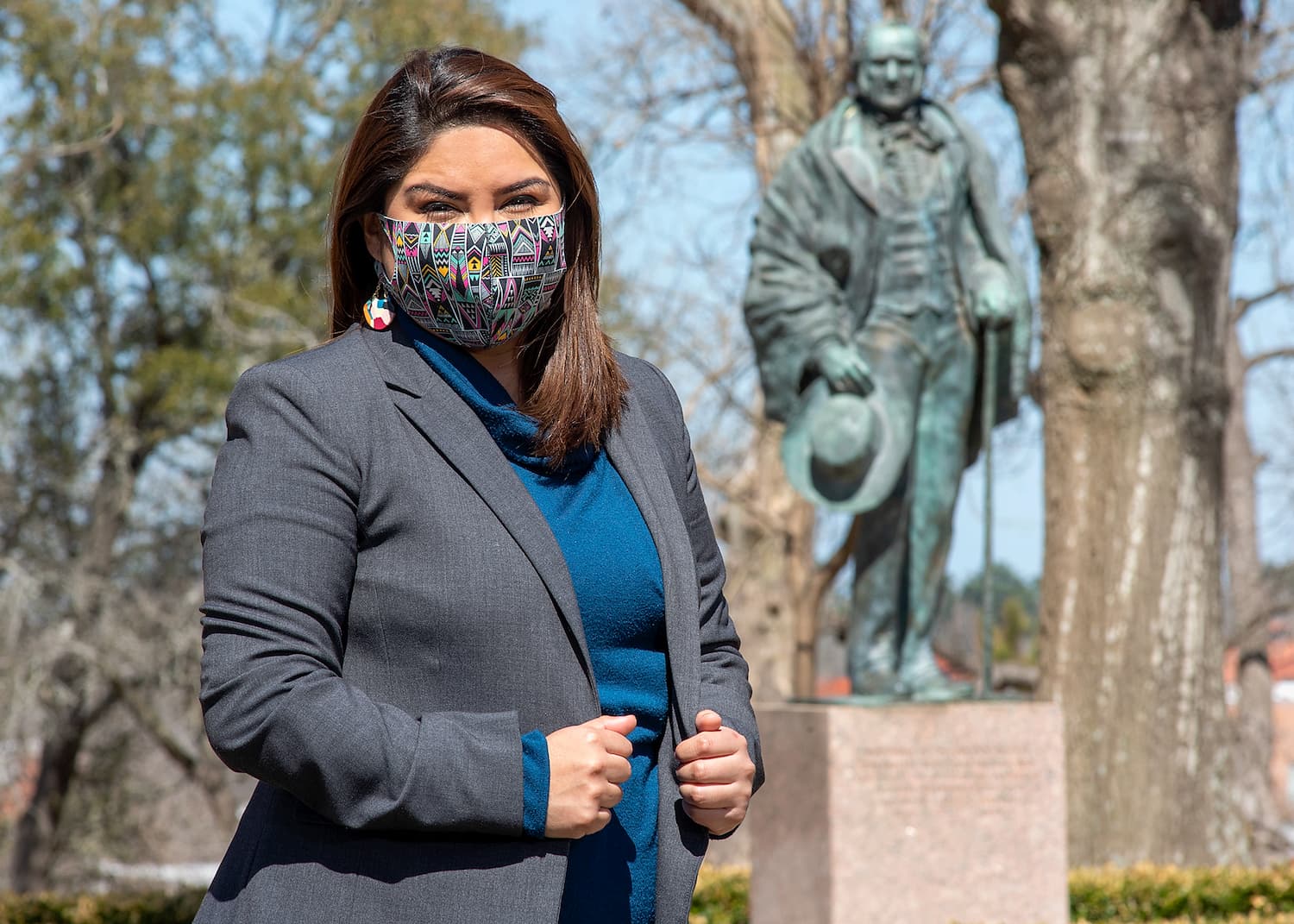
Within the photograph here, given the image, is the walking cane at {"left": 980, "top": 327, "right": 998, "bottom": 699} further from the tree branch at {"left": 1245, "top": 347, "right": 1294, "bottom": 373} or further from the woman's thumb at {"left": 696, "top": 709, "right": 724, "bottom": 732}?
the tree branch at {"left": 1245, "top": 347, "right": 1294, "bottom": 373}

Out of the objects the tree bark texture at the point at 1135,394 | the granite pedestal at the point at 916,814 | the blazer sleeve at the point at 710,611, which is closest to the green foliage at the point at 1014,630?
the tree bark texture at the point at 1135,394

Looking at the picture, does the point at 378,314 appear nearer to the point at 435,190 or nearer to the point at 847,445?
the point at 435,190

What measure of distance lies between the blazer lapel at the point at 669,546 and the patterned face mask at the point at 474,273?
0.19m

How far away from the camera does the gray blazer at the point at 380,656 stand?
147 cm

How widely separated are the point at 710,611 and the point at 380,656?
0.44m

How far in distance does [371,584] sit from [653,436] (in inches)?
18.4

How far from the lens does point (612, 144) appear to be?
14875mm

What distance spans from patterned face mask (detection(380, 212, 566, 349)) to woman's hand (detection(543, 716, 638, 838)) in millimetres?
483

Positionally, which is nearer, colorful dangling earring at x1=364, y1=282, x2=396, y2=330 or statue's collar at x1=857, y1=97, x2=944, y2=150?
colorful dangling earring at x1=364, y1=282, x2=396, y2=330

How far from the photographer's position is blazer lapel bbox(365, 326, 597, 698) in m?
1.59

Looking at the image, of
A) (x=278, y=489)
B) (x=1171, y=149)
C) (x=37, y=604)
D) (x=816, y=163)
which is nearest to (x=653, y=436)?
(x=278, y=489)

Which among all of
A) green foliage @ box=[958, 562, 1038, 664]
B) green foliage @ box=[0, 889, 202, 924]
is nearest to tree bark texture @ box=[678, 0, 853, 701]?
green foliage @ box=[958, 562, 1038, 664]

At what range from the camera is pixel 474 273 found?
1710 mm

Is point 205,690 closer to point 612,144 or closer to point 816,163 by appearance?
point 816,163
